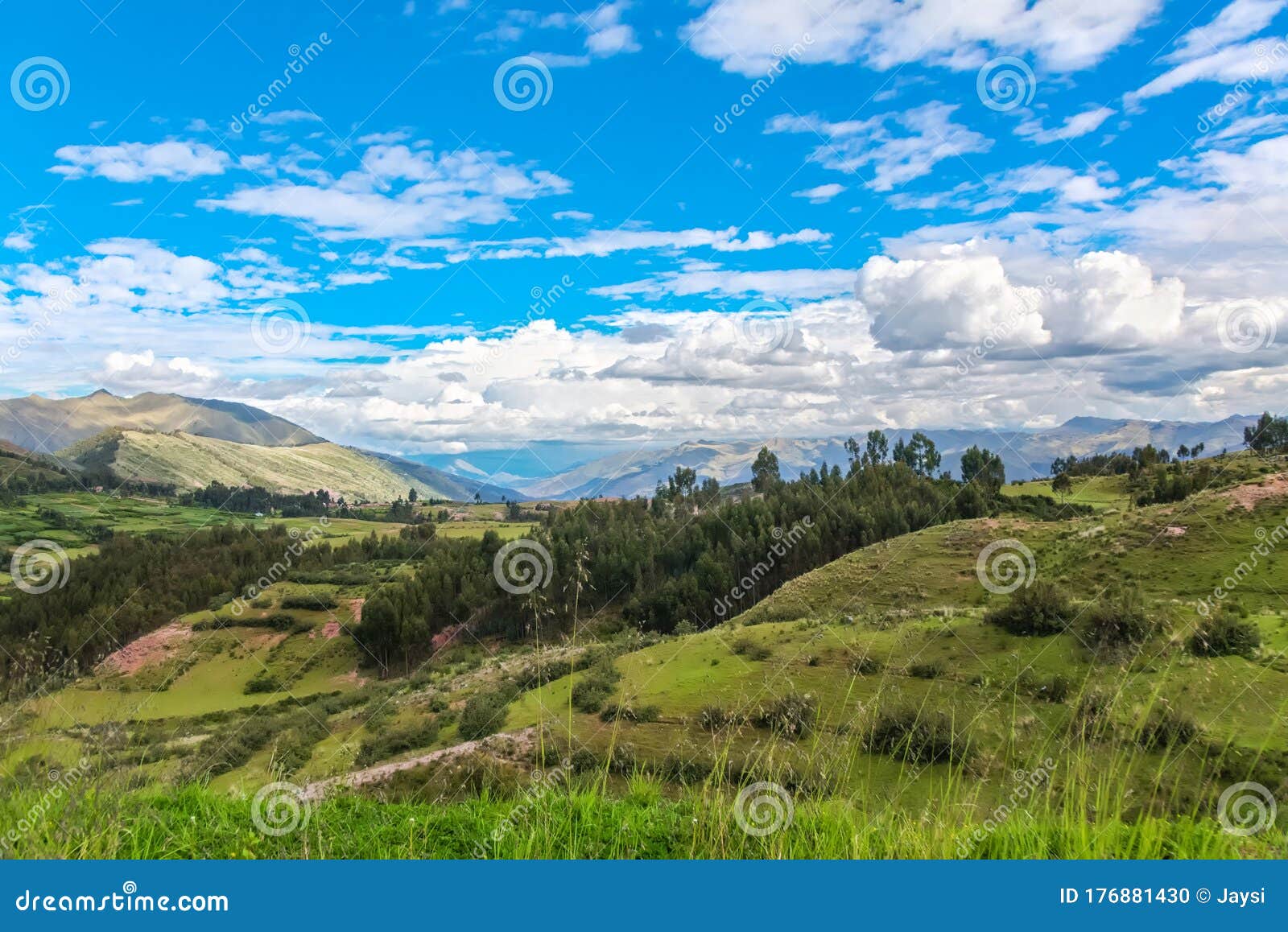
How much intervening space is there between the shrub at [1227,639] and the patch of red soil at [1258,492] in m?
33.7

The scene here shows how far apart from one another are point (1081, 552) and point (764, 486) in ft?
264

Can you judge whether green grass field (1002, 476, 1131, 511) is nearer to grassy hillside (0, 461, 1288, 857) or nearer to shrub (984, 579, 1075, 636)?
grassy hillside (0, 461, 1288, 857)

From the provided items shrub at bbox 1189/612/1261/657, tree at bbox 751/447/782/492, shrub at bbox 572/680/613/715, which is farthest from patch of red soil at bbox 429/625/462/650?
tree at bbox 751/447/782/492

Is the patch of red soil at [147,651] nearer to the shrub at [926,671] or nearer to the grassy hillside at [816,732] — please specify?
the grassy hillside at [816,732]

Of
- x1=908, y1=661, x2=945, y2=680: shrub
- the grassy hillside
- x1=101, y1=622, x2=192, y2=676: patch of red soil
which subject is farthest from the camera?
x1=101, y1=622, x2=192, y2=676: patch of red soil

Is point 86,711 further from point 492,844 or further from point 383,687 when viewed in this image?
point 383,687

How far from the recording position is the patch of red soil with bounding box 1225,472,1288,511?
1756 inches

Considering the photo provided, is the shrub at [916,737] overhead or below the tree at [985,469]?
below

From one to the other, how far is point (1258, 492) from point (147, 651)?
8850cm

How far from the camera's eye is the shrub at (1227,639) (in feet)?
55.9

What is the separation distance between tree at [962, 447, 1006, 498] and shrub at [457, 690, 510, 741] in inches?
3101

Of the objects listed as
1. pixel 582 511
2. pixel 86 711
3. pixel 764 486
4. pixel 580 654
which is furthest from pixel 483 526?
pixel 86 711

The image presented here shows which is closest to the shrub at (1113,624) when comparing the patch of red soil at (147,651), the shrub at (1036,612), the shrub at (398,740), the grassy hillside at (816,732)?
the grassy hillside at (816,732)

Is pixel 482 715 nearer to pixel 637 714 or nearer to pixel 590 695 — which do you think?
pixel 590 695
